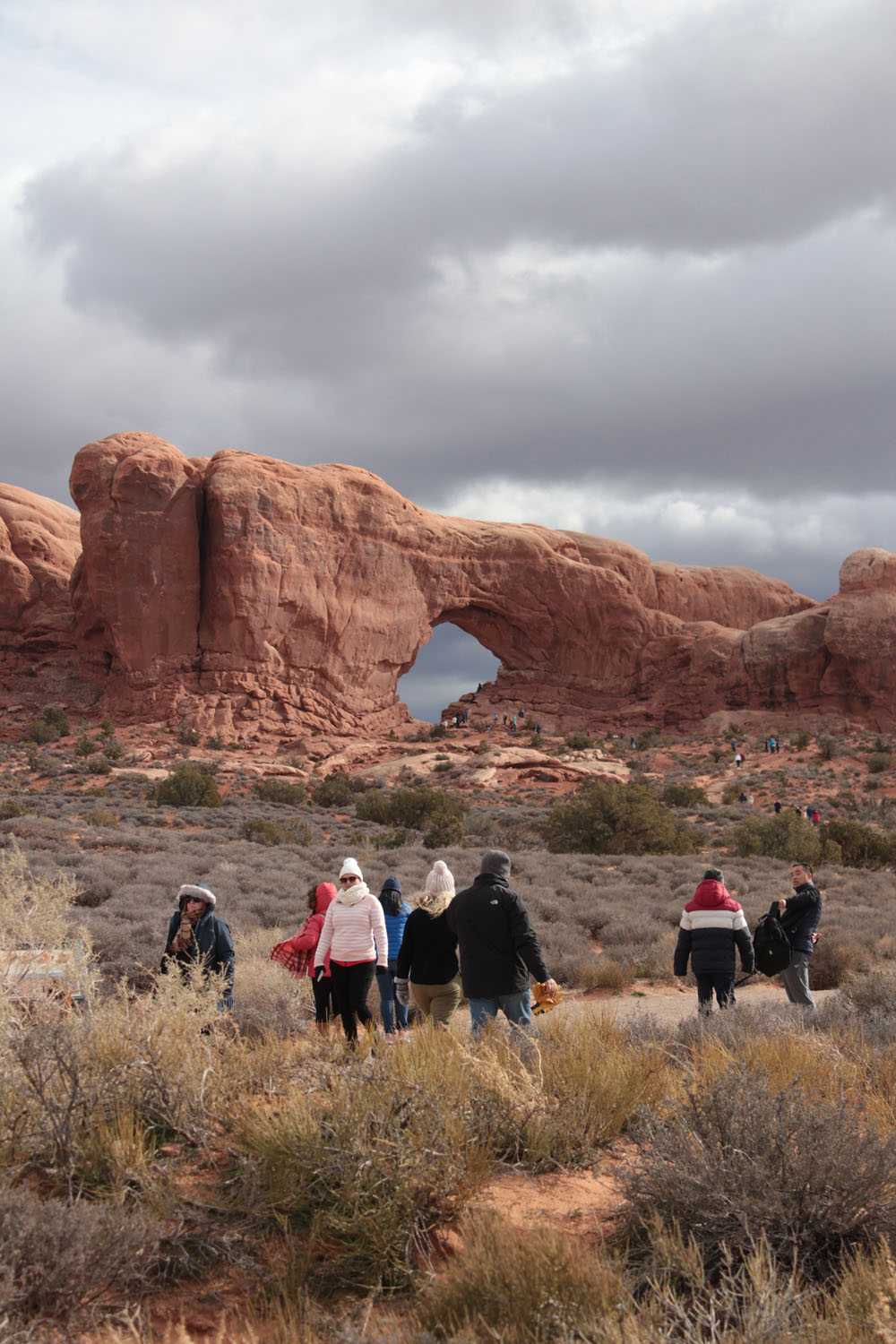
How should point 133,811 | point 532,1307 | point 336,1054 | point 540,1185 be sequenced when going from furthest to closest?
point 133,811, point 336,1054, point 540,1185, point 532,1307

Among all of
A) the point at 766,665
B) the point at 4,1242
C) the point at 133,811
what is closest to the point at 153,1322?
the point at 4,1242

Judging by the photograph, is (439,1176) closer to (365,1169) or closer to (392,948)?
(365,1169)

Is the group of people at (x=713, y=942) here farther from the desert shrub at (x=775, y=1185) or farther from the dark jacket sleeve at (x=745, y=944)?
the desert shrub at (x=775, y=1185)

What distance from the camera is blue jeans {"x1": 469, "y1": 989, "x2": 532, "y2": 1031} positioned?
235 inches

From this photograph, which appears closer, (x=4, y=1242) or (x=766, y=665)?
(x=4, y=1242)

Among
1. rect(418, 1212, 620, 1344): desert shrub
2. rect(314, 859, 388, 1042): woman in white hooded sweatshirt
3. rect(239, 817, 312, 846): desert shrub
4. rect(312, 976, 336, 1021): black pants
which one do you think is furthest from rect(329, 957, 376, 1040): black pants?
rect(239, 817, 312, 846): desert shrub

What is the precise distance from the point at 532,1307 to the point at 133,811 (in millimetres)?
23269

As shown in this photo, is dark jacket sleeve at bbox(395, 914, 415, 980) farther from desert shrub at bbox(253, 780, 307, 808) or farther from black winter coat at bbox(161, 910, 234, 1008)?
desert shrub at bbox(253, 780, 307, 808)

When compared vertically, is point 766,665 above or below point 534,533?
below

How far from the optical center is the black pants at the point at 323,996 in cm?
670

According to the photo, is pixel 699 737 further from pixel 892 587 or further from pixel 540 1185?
pixel 540 1185

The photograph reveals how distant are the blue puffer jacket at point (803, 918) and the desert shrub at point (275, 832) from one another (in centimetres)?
1469

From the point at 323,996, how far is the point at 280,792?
77.6ft

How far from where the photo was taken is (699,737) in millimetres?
45844
